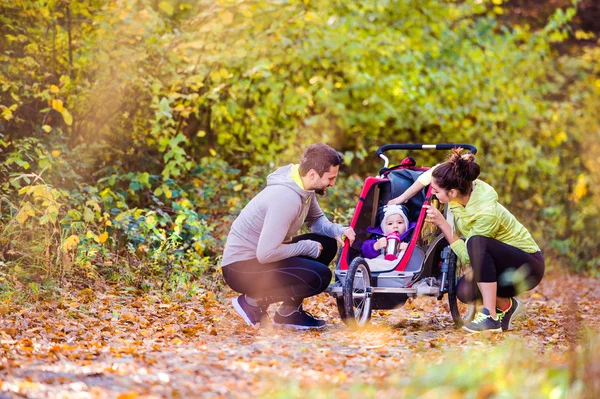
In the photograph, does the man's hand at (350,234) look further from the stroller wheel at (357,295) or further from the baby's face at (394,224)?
the baby's face at (394,224)

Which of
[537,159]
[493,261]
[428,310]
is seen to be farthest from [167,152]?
[537,159]

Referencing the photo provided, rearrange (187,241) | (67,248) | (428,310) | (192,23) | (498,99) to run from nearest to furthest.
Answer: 1. (67,248)
2. (428,310)
3. (187,241)
4. (192,23)
5. (498,99)

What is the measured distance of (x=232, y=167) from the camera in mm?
10789

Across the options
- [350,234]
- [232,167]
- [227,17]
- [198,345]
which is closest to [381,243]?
[350,234]

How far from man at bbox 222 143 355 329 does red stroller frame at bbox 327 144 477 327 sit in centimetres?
21

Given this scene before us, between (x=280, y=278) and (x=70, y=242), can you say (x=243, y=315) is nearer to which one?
(x=280, y=278)

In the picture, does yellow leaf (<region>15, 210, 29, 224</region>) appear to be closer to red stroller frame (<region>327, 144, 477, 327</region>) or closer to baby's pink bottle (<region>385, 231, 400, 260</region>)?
red stroller frame (<region>327, 144, 477, 327</region>)

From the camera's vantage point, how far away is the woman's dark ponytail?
5867 mm

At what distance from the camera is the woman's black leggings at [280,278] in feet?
19.6

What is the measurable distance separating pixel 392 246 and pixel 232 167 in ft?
15.5

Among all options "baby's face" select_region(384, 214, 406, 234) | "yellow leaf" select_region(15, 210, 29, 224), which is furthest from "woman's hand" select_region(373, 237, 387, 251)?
"yellow leaf" select_region(15, 210, 29, 224)

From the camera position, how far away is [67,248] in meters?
6.89

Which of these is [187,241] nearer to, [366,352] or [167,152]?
[167,152]

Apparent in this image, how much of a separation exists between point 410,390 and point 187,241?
→ 5106 millimetres
